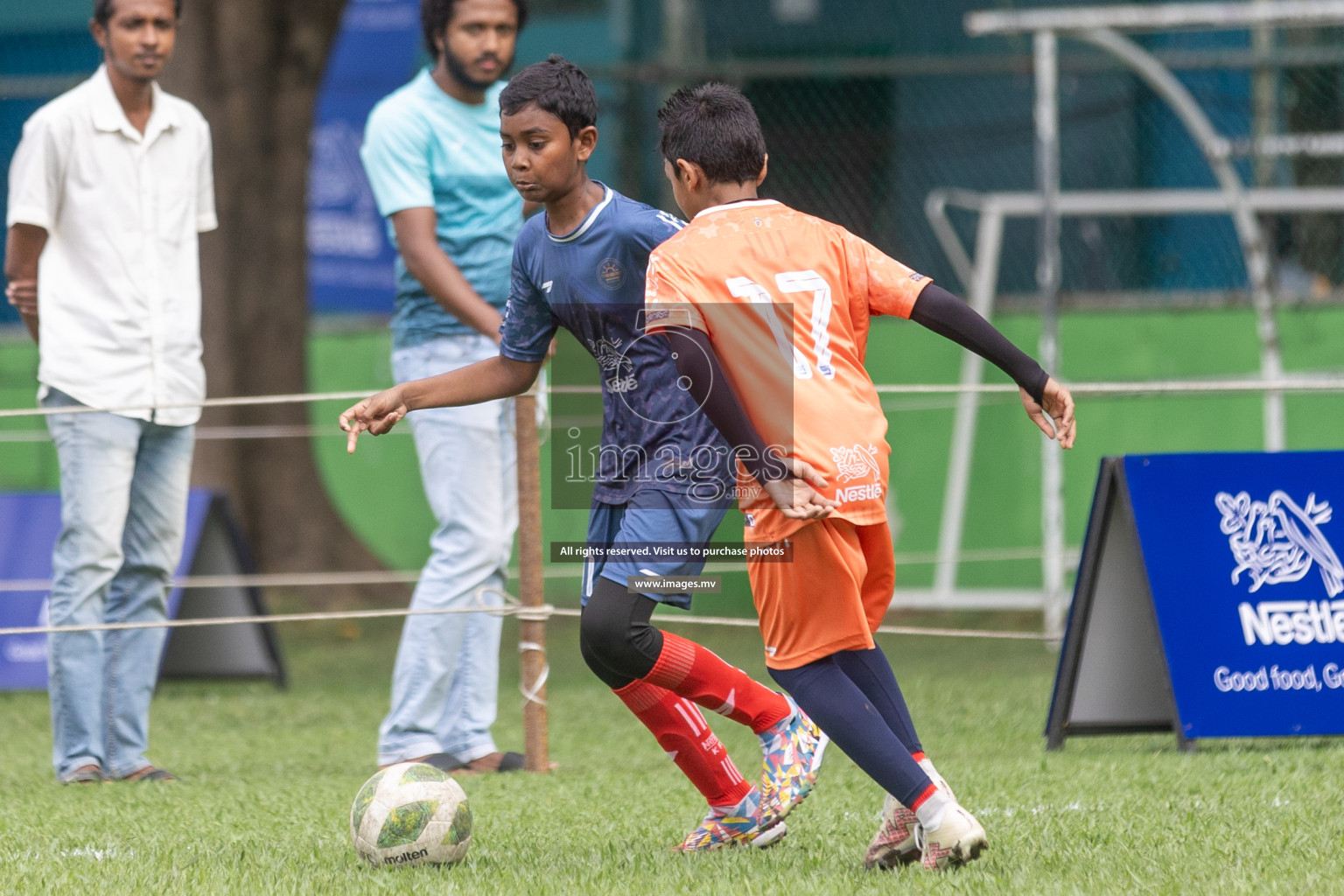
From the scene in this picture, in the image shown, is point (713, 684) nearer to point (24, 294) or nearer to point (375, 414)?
point (375, 414)

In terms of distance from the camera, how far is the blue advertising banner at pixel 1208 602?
5270mm

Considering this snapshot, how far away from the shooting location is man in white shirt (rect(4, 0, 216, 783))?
530 centimetres

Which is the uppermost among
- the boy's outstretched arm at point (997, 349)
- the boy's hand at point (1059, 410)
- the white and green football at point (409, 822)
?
the boy's outstretched arm at point (997, 349)

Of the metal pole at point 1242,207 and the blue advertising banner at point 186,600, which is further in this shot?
the metal pole at point 1242,207

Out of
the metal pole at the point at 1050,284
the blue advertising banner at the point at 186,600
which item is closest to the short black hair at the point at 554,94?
the blue advertising banner at the point at 186,600

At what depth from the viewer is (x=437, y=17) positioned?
5469 millimetres

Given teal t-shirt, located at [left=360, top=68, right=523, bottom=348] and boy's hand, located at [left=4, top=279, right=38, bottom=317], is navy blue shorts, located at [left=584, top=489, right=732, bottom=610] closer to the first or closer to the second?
teal t-shirt, located at [left=360, top=68, right=523, bottom=348]

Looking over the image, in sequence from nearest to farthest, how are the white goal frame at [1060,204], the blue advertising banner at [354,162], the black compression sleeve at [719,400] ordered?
the black compression sleeve at [719,400]
the white goal frame at [1060,204]
the blue advertising banner at [354,162]

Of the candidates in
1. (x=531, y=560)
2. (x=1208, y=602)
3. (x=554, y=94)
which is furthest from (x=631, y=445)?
(x=1208, y=602)

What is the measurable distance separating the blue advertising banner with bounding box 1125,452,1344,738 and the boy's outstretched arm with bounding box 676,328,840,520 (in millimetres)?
2205

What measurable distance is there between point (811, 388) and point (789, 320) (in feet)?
0.50

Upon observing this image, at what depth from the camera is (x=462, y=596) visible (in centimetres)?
540

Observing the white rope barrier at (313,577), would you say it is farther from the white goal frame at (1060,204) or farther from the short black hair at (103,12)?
the short black hair at (103,12)

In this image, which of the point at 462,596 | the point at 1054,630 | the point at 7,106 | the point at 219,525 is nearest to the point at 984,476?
the point at 1054,630
